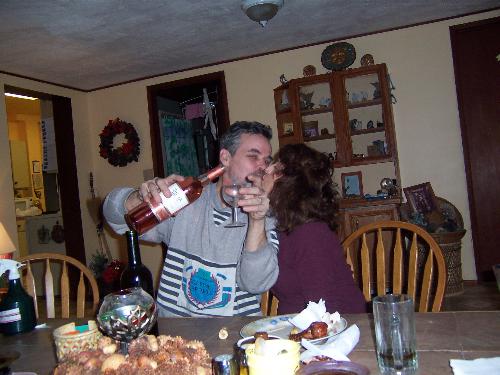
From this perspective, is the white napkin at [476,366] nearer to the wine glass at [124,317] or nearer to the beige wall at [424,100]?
the wine glass at [124,317]

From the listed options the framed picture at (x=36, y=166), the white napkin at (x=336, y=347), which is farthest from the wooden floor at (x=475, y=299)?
the framed picture at (x=36, y=166)

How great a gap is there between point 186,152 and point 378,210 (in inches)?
103

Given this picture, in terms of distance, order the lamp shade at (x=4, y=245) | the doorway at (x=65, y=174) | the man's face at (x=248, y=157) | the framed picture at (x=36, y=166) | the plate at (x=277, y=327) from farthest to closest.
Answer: the framed picture at (x=36, y=166), the doorway at (x=65, y=174), the lamp shade at (x=4, y=245), the man's face at (x=248, y=157), the plate at (x=277, y=327)

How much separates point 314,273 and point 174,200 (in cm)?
51

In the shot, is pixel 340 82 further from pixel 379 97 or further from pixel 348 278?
pixel 348 278

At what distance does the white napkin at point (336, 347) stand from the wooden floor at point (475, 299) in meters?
2.64

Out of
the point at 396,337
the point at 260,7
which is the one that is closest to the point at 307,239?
the point at 396,337

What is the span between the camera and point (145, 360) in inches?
26.4

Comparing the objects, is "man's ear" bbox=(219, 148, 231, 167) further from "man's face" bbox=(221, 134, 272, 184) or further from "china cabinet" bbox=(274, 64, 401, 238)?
"china cabinet" bbox=(274, 64, 401, 238)

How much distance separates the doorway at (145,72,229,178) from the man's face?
304 centimetres

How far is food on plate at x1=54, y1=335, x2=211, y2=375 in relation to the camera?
2.19ft

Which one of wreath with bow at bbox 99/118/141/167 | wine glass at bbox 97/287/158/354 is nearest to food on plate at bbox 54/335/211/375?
wine glass at bbox 97/287/158/354

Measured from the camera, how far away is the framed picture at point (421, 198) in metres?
3.98

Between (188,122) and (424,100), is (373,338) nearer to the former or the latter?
(424,100)
